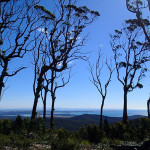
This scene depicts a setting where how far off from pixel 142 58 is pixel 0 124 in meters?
20.1

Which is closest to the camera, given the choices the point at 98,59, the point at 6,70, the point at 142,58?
the point at 6,70

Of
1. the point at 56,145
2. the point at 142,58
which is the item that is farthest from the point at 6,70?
the point at 142,58

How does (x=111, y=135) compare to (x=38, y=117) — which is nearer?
(x=38, y=117)

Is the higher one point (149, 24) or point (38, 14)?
point (149, 24)

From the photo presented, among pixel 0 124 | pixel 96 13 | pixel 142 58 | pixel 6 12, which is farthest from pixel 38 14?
pixel 142 58

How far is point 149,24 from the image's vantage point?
1997 cm

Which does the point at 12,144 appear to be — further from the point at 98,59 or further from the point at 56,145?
the point at 98,59

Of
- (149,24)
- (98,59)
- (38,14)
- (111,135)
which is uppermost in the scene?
(149,24)

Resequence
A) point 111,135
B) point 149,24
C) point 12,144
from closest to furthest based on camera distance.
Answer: point 12,144
point 111,135
point 149,24

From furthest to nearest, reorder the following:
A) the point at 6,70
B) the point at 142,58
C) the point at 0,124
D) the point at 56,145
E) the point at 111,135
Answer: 1. the point at 142,58
2. the point at 111,135
3. the point at 0,124
4. the point at 6,70
5. the point at 56,145

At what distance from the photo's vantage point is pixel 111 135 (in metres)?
16.0

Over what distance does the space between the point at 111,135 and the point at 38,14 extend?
11494mm

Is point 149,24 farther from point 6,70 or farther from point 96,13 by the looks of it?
point 6,70

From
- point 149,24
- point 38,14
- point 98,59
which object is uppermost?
point 149,24
